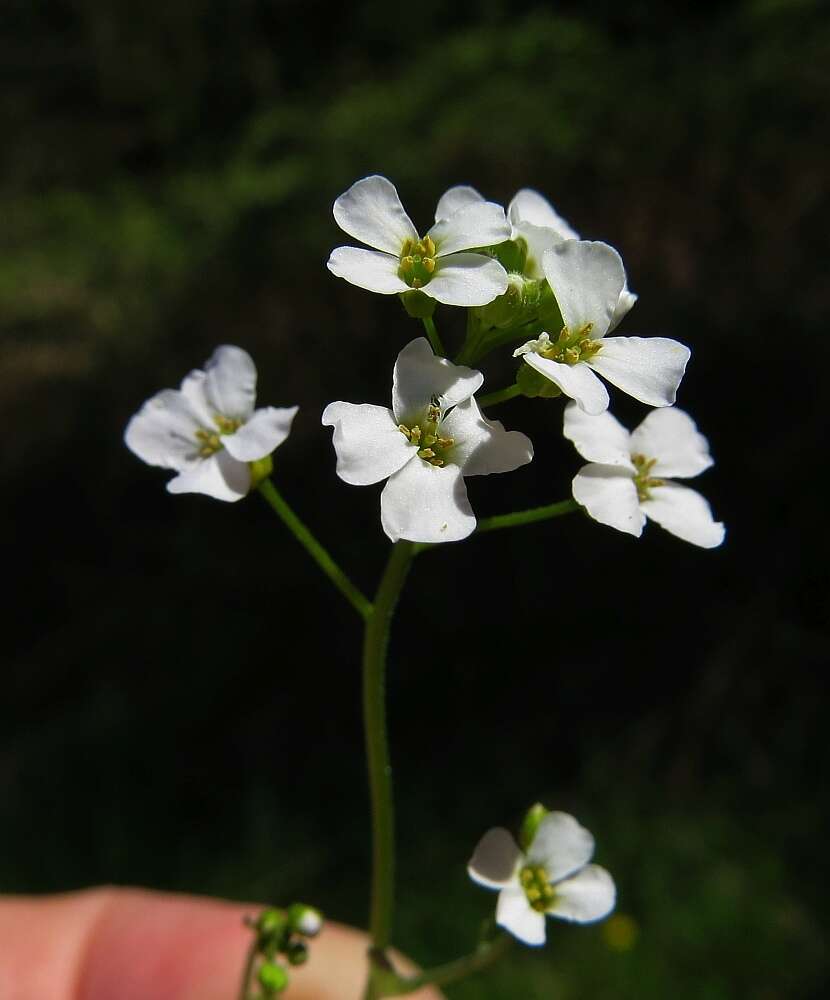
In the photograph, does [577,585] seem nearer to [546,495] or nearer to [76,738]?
[546,495]

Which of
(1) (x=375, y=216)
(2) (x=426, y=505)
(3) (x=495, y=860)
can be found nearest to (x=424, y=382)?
(2) (x=426, y=505)

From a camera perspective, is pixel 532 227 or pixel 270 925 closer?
pixel 532 227

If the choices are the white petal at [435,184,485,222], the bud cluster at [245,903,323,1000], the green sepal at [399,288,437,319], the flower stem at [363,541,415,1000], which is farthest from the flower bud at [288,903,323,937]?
the white petal at [435,184,485,222]

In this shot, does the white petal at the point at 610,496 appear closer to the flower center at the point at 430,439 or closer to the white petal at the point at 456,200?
the flower center at the point at 430,439

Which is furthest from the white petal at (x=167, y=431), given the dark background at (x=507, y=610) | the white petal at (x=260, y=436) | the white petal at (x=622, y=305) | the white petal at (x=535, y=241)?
the dark background at (x=507, y=610)

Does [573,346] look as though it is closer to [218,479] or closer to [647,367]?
[647,367]

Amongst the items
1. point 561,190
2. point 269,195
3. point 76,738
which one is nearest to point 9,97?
point 269,195
